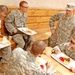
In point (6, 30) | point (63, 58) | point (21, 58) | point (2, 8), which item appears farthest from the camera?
point (6, 30)

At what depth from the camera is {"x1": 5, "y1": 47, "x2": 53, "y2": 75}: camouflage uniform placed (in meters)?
1.54

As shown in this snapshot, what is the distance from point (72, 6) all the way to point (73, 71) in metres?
1.44

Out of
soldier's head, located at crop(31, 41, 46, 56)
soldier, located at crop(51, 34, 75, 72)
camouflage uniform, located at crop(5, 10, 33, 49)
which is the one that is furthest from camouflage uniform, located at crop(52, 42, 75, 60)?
camouflage uniform, located at crop(5, 10, 33, 49)

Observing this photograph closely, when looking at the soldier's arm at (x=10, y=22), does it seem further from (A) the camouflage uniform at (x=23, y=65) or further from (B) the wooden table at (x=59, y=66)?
(A) the camouflage uniform at (x=23, y=65)

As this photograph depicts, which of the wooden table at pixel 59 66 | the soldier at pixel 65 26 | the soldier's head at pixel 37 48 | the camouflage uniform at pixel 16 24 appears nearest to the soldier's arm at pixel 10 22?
the camouflage uniform at pixel 16 24

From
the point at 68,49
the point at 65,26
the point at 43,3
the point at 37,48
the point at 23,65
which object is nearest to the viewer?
the point at 23,65

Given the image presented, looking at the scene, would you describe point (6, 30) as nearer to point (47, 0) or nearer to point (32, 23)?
point (32, 23)

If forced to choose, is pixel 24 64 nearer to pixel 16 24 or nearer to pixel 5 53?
pixel 5 53

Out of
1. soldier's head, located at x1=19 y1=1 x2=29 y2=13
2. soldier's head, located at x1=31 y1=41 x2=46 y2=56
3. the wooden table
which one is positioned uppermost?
soldier's head, located at x1=19 y1=1 x2=29 y2=13

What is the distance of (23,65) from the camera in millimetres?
1544

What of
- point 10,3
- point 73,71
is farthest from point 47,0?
point 73,71

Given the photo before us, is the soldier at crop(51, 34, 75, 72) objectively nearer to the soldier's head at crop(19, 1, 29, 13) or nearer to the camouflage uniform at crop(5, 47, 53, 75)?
the camouflage uniform at crop(5, 47, 53, 75)

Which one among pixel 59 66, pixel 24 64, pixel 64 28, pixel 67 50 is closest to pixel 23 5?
pixel 64 28

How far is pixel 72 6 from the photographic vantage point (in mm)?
3150
